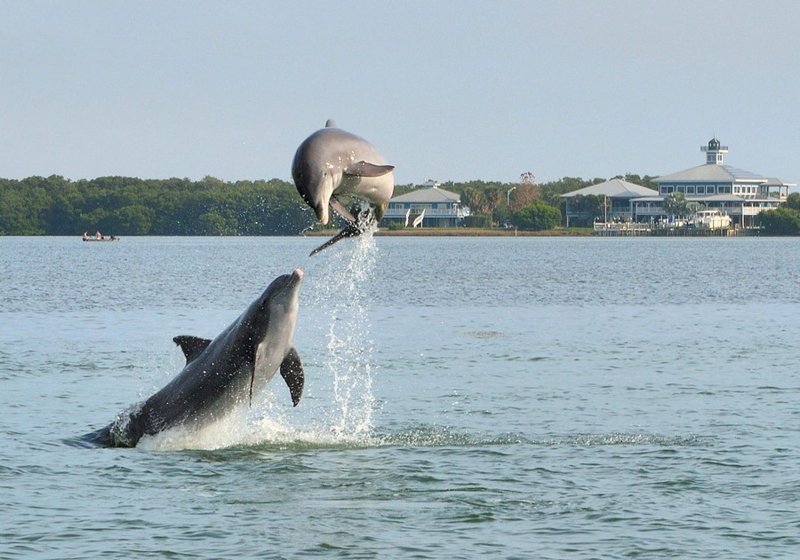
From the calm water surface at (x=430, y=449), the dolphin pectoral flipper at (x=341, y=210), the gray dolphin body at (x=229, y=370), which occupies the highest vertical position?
the dolphin pectoral flipper at (x=341, y=210)

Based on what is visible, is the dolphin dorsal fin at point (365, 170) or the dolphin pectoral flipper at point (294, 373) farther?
the dolphin pectoral flipper at point (294, 373)

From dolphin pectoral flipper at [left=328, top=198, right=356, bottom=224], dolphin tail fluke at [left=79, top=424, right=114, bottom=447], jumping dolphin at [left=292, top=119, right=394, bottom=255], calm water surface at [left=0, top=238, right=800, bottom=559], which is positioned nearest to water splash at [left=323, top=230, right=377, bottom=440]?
calm water surface at [left=0, top=238, right=800, bottom=559]

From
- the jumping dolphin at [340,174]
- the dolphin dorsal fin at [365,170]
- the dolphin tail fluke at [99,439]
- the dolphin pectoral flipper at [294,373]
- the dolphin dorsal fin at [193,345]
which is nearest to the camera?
the jumping dolphin at [340,174]

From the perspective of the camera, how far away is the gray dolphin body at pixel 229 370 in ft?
66.8

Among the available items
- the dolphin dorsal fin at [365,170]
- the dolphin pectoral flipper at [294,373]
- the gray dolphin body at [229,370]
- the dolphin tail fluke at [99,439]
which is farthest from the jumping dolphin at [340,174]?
the dolphin tail fluke at [99,439]

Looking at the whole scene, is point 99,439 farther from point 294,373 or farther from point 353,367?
point 353,367

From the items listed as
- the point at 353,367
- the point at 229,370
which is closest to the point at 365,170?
the point at 229,370

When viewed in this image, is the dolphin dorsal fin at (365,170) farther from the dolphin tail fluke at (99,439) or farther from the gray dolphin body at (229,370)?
the dolphin tail fluke at (99,439)

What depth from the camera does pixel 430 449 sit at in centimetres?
2375

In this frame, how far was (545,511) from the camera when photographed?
1927 centimetres

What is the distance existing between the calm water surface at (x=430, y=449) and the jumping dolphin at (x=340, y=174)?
2318 millimetres

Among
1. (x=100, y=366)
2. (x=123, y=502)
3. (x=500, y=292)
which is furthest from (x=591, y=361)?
(x=500, y=292)

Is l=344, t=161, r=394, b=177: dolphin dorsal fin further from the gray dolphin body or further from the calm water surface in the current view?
the gray dolphin body

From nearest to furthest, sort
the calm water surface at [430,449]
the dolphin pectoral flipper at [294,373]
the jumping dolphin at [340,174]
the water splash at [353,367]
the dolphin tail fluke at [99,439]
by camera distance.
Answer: the jumping dolphin at [340,174] → the calm water surface at [430,449] → the dolphin pectoral flipper at [294,373] → the dolphin tail fluke at [99,439] → the water splash at [353,367]
